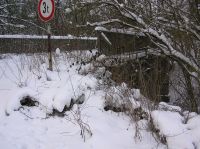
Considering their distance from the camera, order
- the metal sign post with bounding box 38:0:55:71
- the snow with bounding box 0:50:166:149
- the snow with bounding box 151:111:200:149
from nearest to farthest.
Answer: the snow with bounding box 151:111:200:149 → the snow with bounding box 0:50:166:149 → the metal sign post with bounding box 38:0:55:71

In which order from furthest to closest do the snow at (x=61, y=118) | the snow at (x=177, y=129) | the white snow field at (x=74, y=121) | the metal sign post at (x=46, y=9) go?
the metal sign post at (x=46, y=9), the snow at (x=61, y=118), the white snow field at (x=74, y=121), the snow at (x=177, y=129)

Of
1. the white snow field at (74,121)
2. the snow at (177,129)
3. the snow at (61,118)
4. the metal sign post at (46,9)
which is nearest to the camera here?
the snow at (177,129)

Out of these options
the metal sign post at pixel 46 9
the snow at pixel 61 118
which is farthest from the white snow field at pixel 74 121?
the metal sign post at pixel 46 9

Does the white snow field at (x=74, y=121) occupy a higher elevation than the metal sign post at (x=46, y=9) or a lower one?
lower

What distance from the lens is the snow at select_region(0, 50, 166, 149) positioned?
5.85 metres

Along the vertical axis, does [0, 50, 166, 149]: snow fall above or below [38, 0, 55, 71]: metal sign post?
below

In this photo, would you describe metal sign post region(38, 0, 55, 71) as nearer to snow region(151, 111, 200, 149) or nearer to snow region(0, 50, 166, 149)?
snow region(0, 50, 166, 149)

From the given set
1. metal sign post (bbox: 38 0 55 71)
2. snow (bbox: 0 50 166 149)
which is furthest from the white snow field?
metal sign post (bbox: 38 0 55 71)

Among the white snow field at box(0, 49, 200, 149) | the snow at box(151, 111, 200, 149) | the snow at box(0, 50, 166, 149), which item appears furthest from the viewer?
the snow at box(0, 50, 166, 149)

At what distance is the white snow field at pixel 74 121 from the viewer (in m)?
5.73

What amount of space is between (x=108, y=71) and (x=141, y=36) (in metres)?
1.92

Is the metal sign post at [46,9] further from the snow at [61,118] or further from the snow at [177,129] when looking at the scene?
the snow at [177,129]

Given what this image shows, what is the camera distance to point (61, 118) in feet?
22.6

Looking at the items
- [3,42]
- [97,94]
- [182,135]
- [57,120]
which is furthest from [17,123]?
[3,42]
